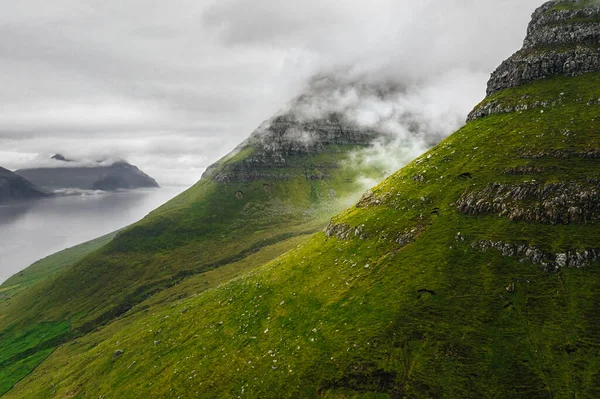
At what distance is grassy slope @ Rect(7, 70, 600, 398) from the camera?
157 ft

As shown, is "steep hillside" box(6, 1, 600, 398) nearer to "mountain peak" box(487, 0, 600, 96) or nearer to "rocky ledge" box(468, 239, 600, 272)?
"rocky ledge" box(468, 239, 600, 272)

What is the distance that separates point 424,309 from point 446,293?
5349 millimetres

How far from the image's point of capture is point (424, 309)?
57344 mm

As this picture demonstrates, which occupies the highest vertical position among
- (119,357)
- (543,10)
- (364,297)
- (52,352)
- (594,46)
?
(543,10)

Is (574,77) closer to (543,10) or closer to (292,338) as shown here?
(543,10)

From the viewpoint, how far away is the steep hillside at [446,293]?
48.4 metres

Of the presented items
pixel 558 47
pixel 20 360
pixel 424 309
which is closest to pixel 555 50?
pixel 558 47

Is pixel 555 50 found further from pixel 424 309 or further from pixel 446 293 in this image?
pixel 424 309

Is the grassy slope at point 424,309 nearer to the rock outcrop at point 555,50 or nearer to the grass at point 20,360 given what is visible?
the rock outcrop at point 555,50

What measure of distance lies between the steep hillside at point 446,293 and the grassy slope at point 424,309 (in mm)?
268

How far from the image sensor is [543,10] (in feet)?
391

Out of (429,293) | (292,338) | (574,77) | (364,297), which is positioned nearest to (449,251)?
(429,293)

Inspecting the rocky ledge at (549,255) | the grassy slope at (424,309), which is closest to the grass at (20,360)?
the grassy slope at (424,309)

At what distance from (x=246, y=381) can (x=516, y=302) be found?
49509 millimetres
